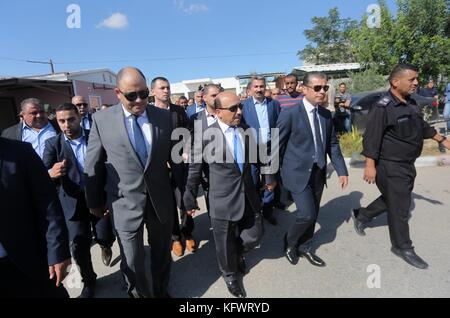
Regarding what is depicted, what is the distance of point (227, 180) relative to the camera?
109 inches

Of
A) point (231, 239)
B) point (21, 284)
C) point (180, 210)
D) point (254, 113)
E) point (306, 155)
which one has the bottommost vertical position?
point (231, 239)

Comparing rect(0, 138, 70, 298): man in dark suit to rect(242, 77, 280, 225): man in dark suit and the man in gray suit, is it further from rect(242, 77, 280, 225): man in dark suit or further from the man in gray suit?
rect(242, 77, 280, 225): man in dark suit

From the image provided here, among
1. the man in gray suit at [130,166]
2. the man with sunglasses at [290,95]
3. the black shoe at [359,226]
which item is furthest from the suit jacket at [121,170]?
the man with sunglasses at [290,95]

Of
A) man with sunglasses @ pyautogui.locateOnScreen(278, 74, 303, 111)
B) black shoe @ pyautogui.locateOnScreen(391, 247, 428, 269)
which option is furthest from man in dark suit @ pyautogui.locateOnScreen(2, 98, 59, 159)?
black shoe @ pyautogui.locateOnScreen(391, 247, 428, 269)

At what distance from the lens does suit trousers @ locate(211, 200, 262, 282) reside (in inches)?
112

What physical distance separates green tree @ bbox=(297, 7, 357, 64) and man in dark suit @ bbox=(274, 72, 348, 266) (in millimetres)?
43539

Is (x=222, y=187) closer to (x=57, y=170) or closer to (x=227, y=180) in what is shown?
(x=227, y=180)

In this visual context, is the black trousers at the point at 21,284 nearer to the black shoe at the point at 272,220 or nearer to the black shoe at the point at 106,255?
the black shoe at the point at 106,255

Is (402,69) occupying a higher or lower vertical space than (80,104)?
higher

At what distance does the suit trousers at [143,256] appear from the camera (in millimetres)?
2496

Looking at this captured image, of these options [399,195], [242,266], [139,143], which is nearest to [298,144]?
[399,195]

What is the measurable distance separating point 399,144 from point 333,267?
56.6 inches

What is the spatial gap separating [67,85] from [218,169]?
64.2ft
